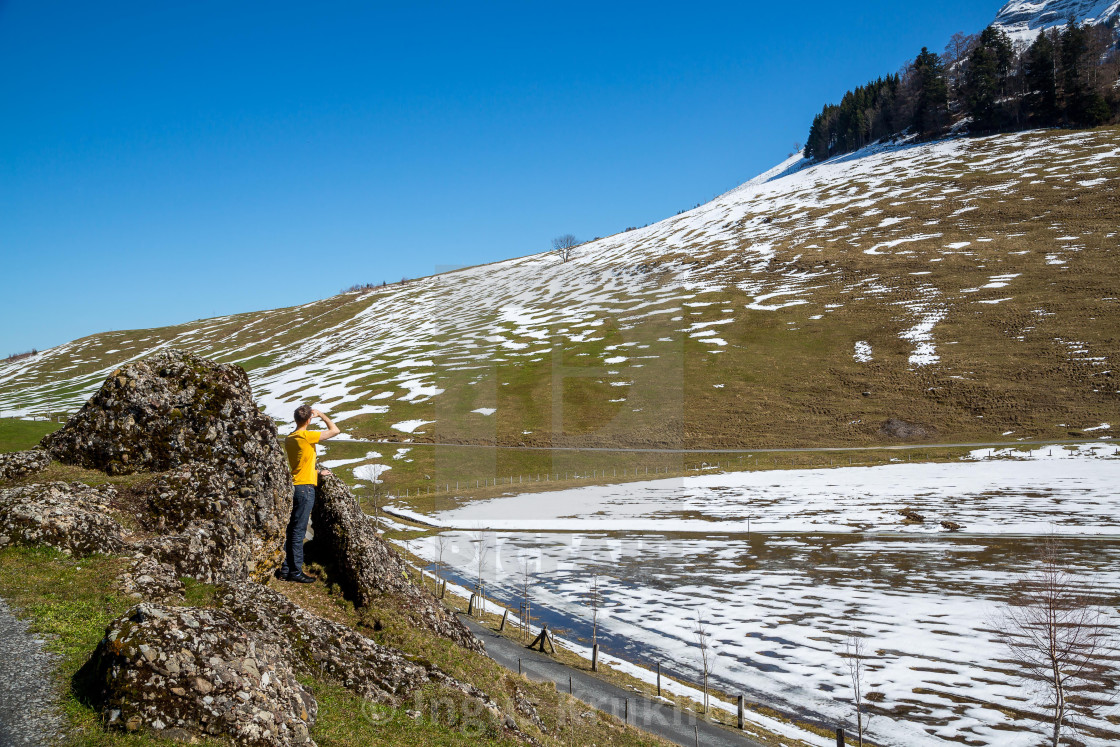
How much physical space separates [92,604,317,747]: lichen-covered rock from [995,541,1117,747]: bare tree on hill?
94.1 ft

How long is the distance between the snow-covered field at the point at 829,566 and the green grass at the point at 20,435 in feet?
179

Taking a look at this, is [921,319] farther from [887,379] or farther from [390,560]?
[390,560]

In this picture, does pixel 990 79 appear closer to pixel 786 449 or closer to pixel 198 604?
pixel 786 449

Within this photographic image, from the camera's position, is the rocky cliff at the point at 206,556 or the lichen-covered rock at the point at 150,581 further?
the lichen-covered rock at the point at 150,581

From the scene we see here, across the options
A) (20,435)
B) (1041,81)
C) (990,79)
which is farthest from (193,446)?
(990,79)

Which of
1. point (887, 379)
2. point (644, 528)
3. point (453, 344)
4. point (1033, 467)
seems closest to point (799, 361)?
point (887, 379)

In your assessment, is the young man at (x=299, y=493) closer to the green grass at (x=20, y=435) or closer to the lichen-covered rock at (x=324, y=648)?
the lichen-covered rock at (x=324, y=648)

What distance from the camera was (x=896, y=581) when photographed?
145 feet

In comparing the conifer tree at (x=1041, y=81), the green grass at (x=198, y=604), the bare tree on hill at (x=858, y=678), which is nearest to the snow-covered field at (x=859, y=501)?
the bare tree on hill at (x=858, y=678)

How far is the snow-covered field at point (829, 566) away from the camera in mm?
30609

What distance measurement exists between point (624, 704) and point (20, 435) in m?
96.8

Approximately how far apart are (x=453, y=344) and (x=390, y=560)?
13634 centimetres

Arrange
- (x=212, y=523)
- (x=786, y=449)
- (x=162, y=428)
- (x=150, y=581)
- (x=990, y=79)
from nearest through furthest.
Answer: (x=150, y=581), (x=212, y=523), (x=162, y=428), (x=786, y=449), (x=990, y=79)

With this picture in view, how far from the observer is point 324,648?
11.5 m
